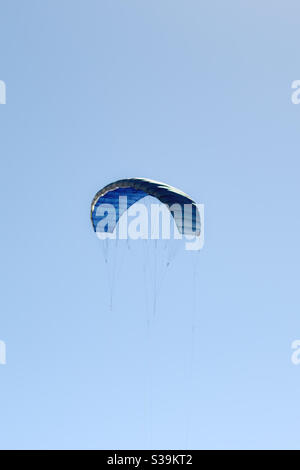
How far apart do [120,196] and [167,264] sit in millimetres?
6101
